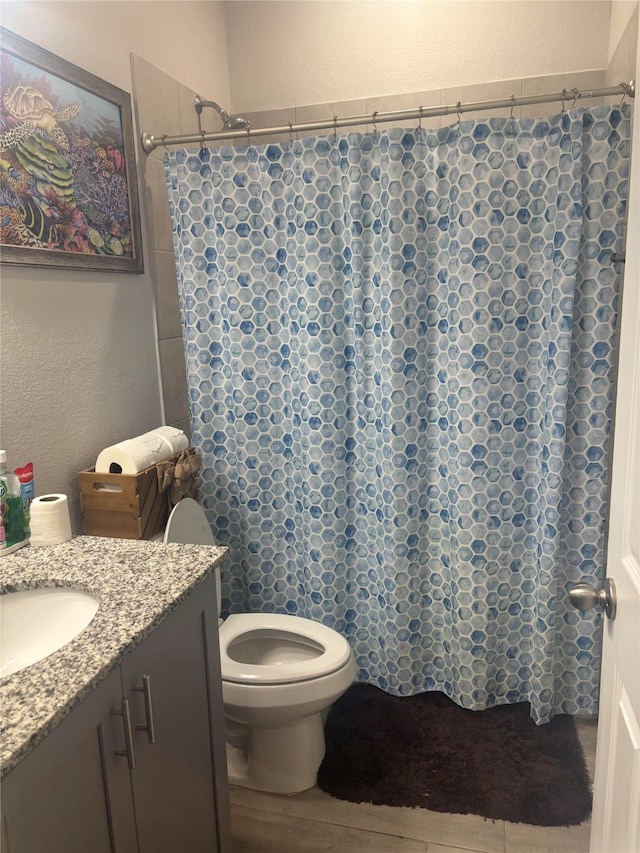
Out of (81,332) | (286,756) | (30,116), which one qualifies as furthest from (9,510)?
(286,756)

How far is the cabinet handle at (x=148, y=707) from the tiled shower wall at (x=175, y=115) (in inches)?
49.4

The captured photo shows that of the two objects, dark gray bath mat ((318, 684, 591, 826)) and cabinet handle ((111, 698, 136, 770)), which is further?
dark gray bath mat ((318, 684, 591, 826))

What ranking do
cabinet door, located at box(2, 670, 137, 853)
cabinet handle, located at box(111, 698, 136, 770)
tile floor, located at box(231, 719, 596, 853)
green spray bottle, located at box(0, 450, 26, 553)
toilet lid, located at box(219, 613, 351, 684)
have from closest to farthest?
cabinet door, located at box(2, 670, 137, 853) < cabinet handle, located at box(111, 698, 136, 770) < green spray bottle, located at box(0, 450, 26, 553) < tile floor, located at box(231, 719, 596, 853) < toilet lid, located at box(219, 613, 351, 684)

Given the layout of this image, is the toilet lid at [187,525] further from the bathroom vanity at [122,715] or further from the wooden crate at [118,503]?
the bathroom vanity at [122,715]

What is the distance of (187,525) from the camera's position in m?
1.89

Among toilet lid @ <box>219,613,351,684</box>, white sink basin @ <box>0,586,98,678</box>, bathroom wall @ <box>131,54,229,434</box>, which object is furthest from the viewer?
bathroom wall @ <box>131,54,229,434</box>

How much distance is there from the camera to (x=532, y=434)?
1.97m

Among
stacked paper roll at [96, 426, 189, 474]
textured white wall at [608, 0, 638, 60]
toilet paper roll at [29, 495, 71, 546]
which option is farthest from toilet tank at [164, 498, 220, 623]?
textured white wall at [608, 0, 638, 60]

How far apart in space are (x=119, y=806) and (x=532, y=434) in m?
1.50

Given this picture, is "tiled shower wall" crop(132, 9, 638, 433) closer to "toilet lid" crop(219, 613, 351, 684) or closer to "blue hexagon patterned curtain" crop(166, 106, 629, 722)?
"blue hexagon patterned curtain" crop(166, 106, 629, 722)

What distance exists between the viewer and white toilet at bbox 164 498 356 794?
5.59 ft

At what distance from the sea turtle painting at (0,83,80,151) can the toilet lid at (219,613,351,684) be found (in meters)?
1.45

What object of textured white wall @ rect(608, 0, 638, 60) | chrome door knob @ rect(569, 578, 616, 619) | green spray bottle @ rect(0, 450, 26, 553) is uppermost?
textured white wall @ rect(608, 0, 638, 60)

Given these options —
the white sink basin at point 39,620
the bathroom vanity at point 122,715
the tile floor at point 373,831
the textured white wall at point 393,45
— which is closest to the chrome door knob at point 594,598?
the bathroom vanity at point 122,715
